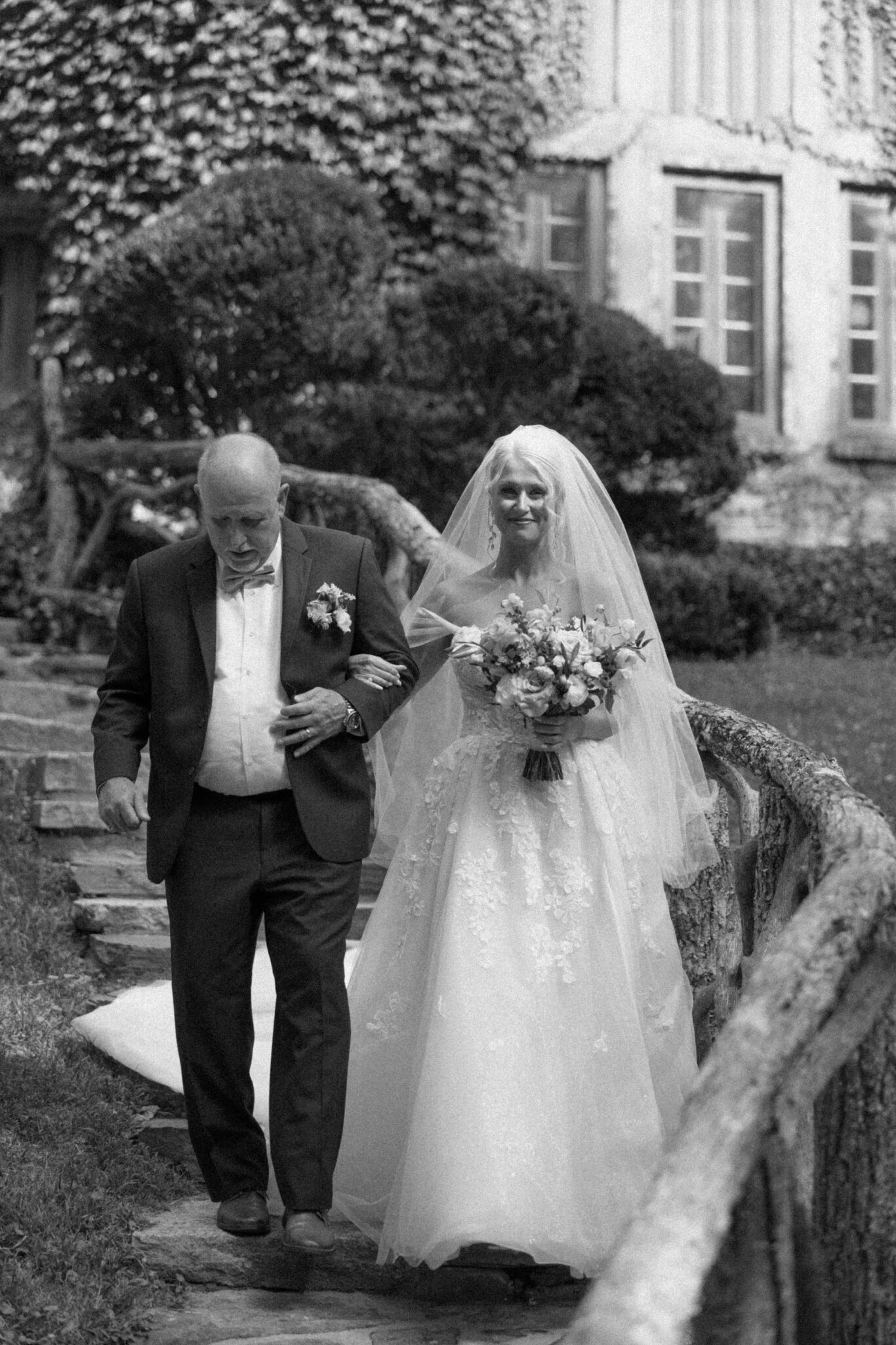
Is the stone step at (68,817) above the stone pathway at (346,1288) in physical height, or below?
above

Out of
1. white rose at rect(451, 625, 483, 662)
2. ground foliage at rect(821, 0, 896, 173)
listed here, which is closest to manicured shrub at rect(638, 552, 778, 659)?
ground foliage at rect(821, 0, 896, 173)

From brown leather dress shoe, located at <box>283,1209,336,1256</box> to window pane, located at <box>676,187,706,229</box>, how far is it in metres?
12.7

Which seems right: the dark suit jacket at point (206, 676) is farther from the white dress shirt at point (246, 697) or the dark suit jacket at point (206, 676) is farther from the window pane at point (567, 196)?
the window pane at point (567, 196)

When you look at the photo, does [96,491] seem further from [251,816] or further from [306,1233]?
[306,1233]

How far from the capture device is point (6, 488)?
1206 centimetres

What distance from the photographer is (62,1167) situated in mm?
4594

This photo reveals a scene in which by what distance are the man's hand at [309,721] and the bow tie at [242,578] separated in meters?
0.33

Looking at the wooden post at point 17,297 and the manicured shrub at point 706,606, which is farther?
the wooden post at point 17,297

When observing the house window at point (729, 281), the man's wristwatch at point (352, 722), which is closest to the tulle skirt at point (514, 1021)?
the man's wristwatch at point (352, 722)

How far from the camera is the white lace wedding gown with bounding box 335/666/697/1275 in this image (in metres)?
4.15

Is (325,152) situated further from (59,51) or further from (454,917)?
(454,917)

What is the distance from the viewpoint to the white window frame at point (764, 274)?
1546 centimetres

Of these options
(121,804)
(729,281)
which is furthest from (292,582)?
(729,281)

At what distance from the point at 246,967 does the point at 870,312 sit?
13038 mm
